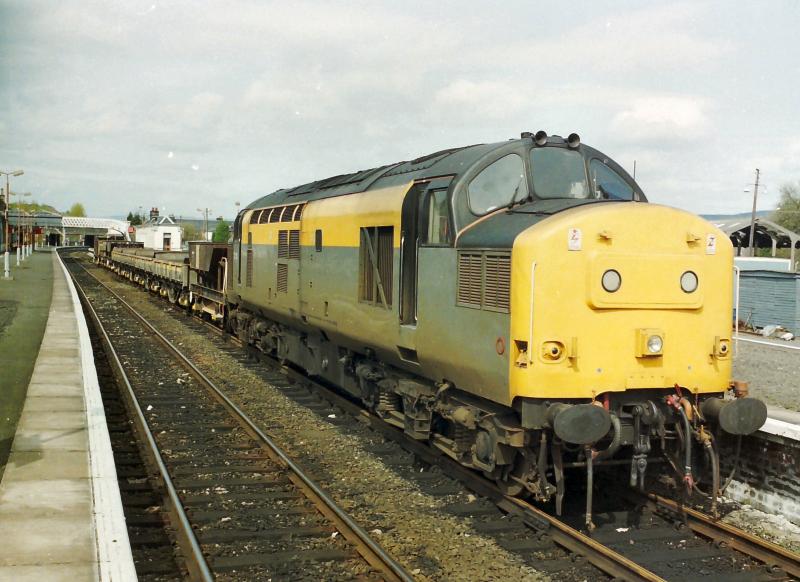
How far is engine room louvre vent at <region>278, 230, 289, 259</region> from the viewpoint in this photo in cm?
1382

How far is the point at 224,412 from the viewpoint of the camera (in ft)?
40.5

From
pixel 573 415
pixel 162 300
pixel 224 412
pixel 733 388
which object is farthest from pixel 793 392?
pixel 162 300

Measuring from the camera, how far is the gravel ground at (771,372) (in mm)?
11930

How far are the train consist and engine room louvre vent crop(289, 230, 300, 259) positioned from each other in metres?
3.35

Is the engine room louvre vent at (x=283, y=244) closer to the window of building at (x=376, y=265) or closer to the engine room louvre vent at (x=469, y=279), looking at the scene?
the window of building at (x=376, y=265)

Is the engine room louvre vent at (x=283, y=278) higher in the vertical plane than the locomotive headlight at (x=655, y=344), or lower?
higher

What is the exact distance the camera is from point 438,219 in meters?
8.30

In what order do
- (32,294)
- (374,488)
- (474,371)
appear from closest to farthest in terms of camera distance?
1. (474,371)
2. (374,488)
3. (32,294)

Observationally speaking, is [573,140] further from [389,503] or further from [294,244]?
[294,244]

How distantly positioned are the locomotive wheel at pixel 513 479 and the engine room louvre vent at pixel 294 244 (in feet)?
21.2

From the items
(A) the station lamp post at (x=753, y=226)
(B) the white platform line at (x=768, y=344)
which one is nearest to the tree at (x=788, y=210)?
(A) the station lamp post at (x=753, y=226)

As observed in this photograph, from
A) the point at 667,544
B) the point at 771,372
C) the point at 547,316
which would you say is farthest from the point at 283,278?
the point at 771,372

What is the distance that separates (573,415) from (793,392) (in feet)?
24.7

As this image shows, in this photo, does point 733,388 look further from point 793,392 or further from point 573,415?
point 793,392
